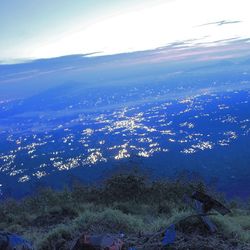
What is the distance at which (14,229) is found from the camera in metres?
15.4

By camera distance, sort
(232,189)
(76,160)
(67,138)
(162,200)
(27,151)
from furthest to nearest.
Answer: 1. (67,138)
2. (27,151)
3. (76,160)
4. (232,189)
5. (162,200)

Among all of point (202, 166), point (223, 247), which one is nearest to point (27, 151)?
point (202, 166)

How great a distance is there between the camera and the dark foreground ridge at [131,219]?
33.1ft

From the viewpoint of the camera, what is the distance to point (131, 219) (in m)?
12.5

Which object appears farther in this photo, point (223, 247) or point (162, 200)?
point (162, 200)

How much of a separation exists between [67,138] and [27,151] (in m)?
25.3

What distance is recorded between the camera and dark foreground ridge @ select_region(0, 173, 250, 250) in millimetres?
10094

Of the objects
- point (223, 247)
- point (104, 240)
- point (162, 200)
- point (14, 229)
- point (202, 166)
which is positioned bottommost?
point (202, 166)

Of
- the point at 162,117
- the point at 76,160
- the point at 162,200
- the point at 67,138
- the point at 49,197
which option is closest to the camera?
the point at 162,200

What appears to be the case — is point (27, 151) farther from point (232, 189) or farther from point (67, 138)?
point (232, 189)

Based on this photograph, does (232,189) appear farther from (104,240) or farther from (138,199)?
(104,240)

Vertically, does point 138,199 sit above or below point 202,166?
above

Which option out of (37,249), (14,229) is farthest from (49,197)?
(37,249)

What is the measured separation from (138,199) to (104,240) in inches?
518
